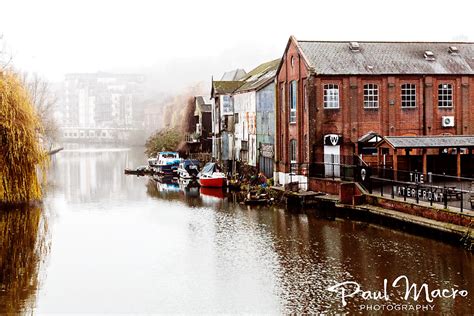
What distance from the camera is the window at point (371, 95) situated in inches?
1537

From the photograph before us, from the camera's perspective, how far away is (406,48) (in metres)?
41.3

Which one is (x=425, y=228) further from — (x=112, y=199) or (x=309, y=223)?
(x=112, y=199)

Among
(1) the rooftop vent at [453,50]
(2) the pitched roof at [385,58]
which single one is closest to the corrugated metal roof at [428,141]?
(2) the pitched roof at [385,58]

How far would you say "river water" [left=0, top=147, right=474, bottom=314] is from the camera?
1834 cm

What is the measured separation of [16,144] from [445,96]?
2356 cm

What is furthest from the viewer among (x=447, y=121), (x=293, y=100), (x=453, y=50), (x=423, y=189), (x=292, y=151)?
(x=292, y=151)

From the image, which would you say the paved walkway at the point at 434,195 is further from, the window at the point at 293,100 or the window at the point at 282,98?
the window at the point at 282,98

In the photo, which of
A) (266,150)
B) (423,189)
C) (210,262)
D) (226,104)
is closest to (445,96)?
(266,150)

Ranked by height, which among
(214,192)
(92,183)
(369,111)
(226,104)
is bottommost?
(214,192)

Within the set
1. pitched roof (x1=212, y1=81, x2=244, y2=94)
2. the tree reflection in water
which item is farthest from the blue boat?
the tree reflection in water

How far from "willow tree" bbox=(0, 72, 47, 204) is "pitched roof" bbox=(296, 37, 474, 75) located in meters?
15.5

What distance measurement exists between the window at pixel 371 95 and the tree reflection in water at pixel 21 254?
60.1 ft

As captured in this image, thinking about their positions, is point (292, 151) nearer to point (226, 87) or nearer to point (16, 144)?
point (16, 144)

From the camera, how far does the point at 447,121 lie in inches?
1565
